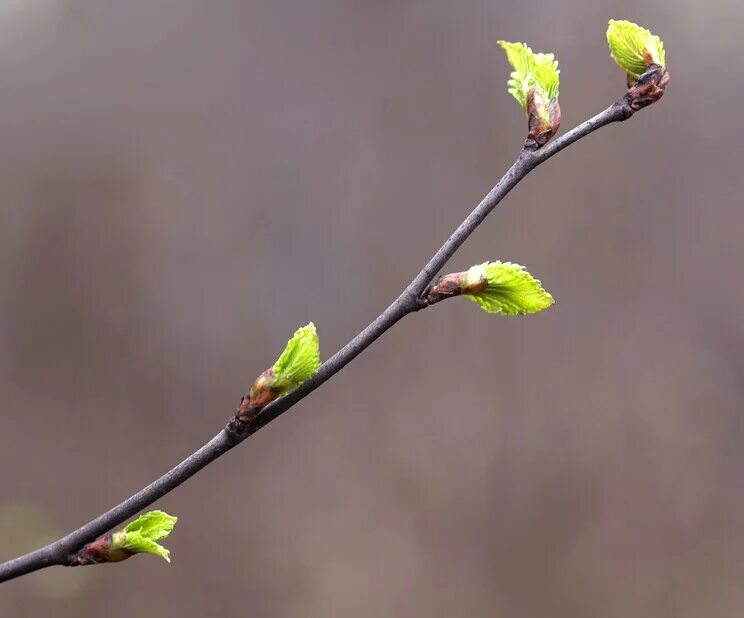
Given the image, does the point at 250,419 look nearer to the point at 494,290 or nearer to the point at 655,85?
the point at 494,290

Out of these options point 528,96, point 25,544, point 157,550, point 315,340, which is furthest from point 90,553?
point 25,544

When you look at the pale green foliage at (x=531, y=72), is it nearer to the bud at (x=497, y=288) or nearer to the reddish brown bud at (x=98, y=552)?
the bud at (x=497, y=288)

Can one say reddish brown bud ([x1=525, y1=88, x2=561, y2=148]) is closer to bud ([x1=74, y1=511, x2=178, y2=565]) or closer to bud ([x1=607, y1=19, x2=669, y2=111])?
bud ([x1=607, y1=19, x2=669, y2=111])

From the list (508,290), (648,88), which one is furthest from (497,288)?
(648,88)

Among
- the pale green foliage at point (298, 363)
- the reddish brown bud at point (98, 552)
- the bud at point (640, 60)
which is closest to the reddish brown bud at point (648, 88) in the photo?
the bud at point (640, 60)

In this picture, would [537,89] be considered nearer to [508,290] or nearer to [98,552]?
[508,290]
